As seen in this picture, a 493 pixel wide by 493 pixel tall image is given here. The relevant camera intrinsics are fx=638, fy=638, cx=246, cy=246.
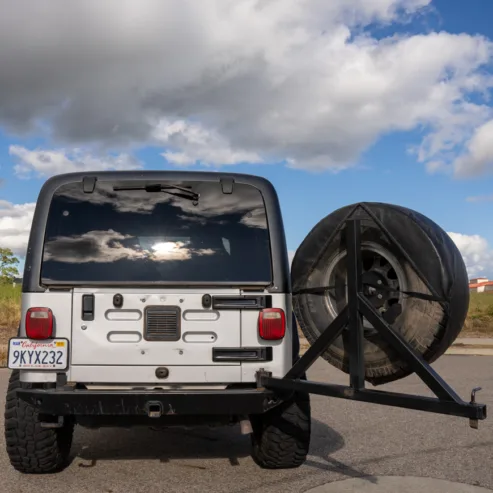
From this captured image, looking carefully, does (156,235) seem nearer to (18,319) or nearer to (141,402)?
(141,402)

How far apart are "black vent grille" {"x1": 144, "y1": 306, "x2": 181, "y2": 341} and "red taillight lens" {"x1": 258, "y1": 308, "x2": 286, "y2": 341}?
57 centimetres


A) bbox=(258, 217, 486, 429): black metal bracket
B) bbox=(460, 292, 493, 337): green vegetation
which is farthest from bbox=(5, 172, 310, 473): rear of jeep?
bbox=(460, 292, 493, 337): green vegetation

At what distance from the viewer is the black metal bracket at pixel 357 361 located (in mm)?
3578

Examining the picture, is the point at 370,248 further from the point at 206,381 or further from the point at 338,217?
the point at 206,381

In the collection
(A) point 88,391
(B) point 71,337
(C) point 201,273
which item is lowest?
(A) point 88,391

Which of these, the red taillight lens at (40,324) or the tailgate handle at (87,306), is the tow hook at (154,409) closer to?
the tailgate handle at (87,306)

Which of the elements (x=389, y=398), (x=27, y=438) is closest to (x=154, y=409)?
(x=27, y=438)

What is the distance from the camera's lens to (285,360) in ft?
14.7

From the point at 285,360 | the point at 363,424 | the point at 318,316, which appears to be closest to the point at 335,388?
the point at 285,360

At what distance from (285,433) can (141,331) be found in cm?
135

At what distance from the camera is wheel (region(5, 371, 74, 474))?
457cm

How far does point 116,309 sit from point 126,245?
1.52 feet

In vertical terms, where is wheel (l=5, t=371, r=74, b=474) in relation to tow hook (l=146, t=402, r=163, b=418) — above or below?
below

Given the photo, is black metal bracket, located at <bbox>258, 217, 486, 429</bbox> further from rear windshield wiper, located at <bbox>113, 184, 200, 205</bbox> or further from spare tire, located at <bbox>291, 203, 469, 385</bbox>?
rear windshield wiper, located at <bbox>113, 184, 200, 205</bbox>
